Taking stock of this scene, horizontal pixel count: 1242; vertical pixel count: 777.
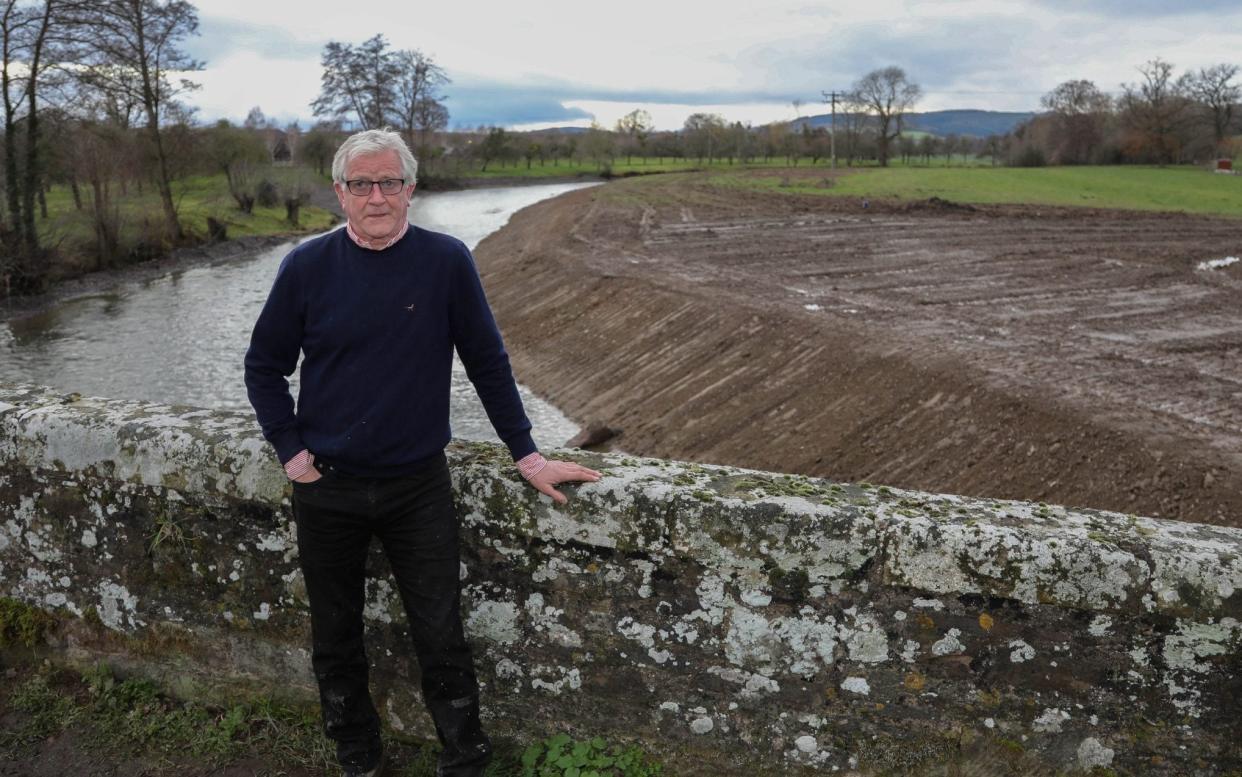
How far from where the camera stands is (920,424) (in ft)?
41.2

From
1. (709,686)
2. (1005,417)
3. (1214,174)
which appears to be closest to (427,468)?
(709,686)

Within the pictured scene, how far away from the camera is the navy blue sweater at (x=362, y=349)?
9.62 ft

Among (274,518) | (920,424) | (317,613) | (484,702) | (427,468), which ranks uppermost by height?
A: (427,468)

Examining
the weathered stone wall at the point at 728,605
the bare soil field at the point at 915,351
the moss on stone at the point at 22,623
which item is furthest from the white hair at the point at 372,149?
the bare soil field at the point at 915,351

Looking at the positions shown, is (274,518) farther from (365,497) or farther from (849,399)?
(849,399)

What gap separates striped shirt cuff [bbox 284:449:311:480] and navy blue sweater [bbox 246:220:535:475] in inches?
1.1

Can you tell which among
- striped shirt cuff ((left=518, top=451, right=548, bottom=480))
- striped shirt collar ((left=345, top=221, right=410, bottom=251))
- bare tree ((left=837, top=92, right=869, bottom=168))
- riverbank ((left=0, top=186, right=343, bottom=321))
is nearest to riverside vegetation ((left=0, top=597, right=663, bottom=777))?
striped shirt cuff ((left=518, top=451, right=548, bottom=480))

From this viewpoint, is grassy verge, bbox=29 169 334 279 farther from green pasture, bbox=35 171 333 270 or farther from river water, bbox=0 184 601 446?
river water, bbox=0 184 601 446

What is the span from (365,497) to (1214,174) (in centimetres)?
6298

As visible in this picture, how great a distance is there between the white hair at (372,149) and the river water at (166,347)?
12.3 metres

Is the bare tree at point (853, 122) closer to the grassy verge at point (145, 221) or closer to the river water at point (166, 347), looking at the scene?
the grassy verge at point (145, 221)

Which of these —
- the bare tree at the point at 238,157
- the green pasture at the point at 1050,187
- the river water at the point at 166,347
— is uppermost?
the bare tree at the point at 238,157

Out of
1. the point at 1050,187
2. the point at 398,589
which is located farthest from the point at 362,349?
the point at 1050,187

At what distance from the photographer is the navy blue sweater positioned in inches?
115
